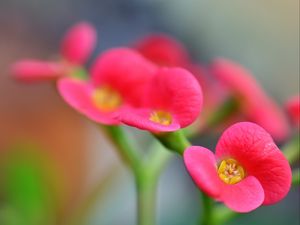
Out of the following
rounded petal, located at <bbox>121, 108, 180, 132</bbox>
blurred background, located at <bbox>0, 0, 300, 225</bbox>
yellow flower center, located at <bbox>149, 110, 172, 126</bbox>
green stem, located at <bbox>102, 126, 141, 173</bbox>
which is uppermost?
rounded petal, located at <bbox>121, 108, 180, 132</bbox>

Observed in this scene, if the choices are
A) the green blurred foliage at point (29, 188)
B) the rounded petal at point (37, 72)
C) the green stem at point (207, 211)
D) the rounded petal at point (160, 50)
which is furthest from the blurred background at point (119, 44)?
the green stem at point (207, 211)

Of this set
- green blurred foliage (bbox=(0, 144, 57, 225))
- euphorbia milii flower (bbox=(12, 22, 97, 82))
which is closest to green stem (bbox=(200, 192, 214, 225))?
euphorbia milii flower (bbox=(12, 22, 97, 82))

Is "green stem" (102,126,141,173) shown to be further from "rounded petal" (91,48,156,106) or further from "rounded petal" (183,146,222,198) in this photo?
"rounded petal" (183,146,222,198)

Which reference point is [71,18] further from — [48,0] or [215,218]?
[215,218]

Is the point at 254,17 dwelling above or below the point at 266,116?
below

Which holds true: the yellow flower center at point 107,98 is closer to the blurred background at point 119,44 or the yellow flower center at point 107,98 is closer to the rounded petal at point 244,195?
the rounded petal at point 244,195

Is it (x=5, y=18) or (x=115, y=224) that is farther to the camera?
(x=5, y=18)

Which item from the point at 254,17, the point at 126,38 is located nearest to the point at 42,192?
the point at 126,38

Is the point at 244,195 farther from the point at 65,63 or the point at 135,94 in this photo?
the point at 65,63
